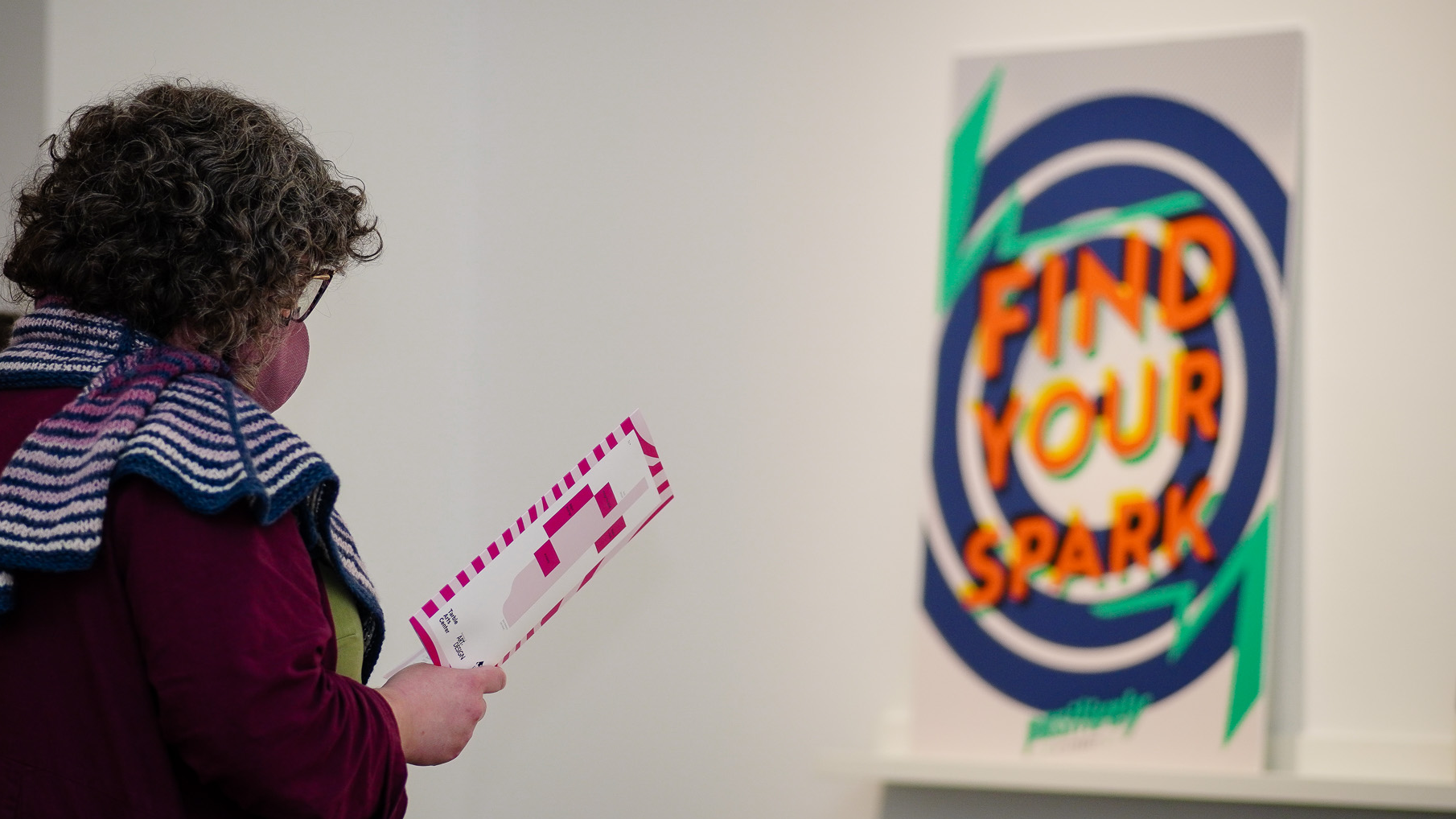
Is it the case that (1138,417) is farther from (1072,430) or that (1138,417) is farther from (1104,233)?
(1104,233)

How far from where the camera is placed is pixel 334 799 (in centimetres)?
90

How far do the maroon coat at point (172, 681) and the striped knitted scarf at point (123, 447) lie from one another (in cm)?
2

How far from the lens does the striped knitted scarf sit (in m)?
0.86

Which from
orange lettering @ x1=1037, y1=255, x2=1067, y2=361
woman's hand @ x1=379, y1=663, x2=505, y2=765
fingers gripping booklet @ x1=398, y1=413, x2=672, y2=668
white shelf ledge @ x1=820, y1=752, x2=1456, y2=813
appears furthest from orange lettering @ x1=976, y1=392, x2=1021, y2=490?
woman's hand @ x1=379, y1=663, x2=505, y2=765

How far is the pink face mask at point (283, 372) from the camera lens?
113 centimetres

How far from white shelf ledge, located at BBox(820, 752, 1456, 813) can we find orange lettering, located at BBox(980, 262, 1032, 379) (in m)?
0.70

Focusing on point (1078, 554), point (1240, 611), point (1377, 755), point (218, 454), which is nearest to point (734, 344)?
point (1078, 554)

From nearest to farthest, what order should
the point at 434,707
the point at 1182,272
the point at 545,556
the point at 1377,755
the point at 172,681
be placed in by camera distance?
the point at 172,681
the point at 434,707
the point at 545,556
the point at 1377,755
the point at 1182,272

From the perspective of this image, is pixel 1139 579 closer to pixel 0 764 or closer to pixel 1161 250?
pixel 1161 250

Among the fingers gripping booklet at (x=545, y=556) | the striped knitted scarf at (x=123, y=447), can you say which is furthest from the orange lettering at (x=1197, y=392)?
the striped knitted scarf at (x=123, y=447)

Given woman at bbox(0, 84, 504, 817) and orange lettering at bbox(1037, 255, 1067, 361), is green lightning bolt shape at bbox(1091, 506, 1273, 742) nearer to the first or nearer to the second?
orange lettering at bbox(1037, 255, 1067, 361)

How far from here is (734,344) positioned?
2.35 meters

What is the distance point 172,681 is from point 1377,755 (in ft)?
6.18

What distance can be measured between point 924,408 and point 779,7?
0.86 metres
